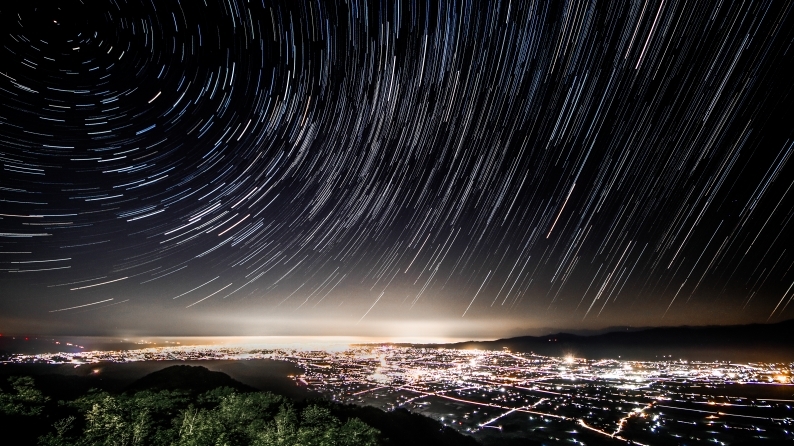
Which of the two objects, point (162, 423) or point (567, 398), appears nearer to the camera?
point (162, 423)

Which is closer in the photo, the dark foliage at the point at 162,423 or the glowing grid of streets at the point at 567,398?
the dark foliage at the point at 162,423

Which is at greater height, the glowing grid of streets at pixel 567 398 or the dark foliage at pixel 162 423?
the dark foliage at pixel 162 423

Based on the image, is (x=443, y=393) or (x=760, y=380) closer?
(x=443, y=393)

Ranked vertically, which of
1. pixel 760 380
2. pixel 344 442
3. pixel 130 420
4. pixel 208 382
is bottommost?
pixel 760 380

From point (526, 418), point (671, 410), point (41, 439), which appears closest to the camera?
point (41, 439)

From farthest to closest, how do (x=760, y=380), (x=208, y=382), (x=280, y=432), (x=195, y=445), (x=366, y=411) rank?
(x=760, y=380) → (x=208, y=382) → (x=366, y=411) → (x=280, y=432) → (x=195, y=445)

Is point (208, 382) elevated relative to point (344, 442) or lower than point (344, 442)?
lower

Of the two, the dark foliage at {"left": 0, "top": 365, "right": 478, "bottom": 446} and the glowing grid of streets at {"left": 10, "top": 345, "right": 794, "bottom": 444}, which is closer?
the dark foliage at {"left": 0, "top": 365, "right": 478, "bottom": 446}

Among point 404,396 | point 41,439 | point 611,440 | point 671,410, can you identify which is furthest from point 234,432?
point 671,410

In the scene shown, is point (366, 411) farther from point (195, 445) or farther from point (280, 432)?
point (195, 445)

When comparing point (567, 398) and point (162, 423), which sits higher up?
point (162, 423)

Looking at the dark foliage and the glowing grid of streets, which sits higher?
the dark foliage
